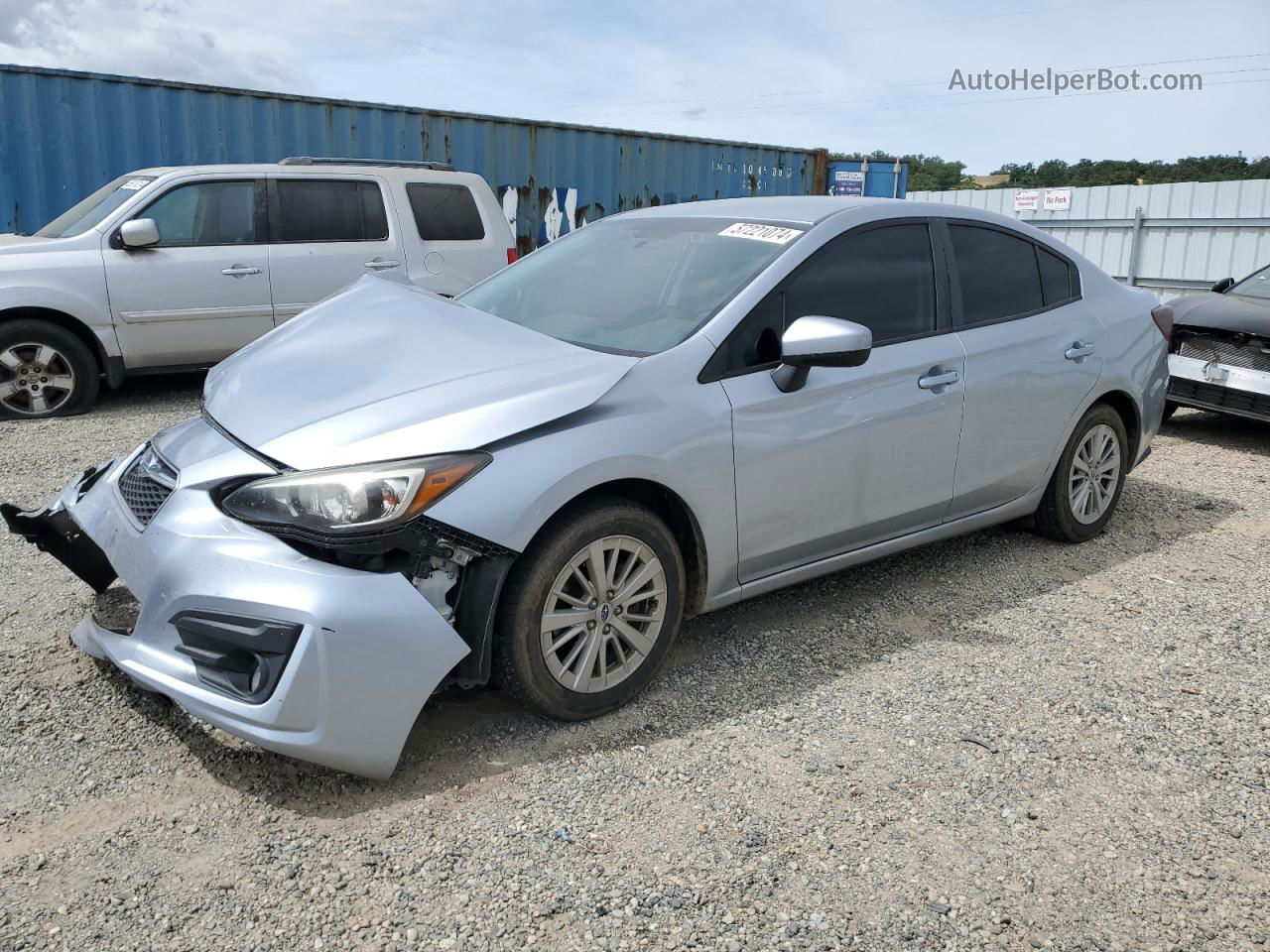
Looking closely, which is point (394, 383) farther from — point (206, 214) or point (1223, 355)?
point (1223, 355)

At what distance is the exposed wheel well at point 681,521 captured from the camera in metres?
3.25

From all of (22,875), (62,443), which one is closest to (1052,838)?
(22,875)

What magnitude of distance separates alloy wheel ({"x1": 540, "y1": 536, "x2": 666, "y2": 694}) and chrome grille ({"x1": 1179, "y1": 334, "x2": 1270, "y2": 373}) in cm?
617

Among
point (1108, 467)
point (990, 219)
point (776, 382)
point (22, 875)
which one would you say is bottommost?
→ point (22, 875)

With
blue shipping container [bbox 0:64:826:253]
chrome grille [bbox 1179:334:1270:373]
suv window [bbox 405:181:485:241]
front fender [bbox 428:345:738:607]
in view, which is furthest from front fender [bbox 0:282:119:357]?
chrome grille [bbox 1179:334:1270:373]

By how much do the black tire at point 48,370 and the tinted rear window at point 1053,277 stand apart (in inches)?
254

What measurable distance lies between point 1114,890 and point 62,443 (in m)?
6.52

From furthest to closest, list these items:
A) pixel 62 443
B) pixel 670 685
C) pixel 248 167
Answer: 1. pixel 248 167
2. pixel 62 443
3. pixel 670 685

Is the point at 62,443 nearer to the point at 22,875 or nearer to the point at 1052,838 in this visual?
the point at 22,875

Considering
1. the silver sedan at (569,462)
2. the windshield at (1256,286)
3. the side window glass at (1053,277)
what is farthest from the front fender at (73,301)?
the windshield at (1256,286)

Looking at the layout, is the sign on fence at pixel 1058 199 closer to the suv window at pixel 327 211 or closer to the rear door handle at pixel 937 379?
the suv window at pixel 327 211

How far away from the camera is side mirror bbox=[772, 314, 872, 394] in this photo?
3.35 meters

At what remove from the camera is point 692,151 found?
1363 cm

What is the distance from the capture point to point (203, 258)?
7.84 metres
